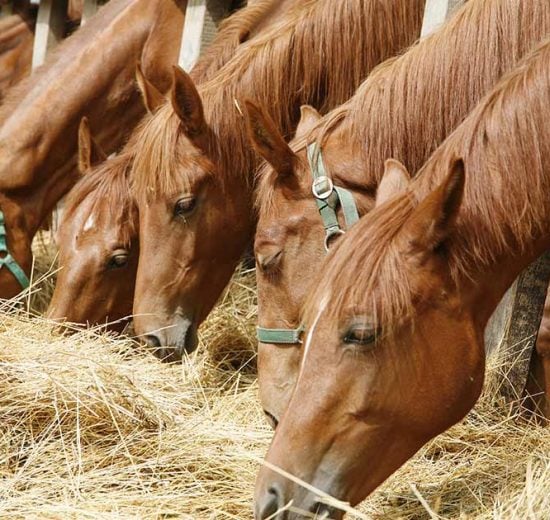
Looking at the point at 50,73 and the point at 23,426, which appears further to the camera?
the point at 50,73

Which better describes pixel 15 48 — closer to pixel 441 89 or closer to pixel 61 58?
pixel 61 58

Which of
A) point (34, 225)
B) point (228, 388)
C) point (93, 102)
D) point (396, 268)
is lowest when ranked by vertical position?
point (228, 388)

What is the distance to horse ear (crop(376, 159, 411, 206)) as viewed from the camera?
2771 millimetres

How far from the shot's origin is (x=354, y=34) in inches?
162

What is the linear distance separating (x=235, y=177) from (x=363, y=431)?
1.86 m

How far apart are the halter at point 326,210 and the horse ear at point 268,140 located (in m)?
0.09

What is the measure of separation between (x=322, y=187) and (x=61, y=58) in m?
3.01

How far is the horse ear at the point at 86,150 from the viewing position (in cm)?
509

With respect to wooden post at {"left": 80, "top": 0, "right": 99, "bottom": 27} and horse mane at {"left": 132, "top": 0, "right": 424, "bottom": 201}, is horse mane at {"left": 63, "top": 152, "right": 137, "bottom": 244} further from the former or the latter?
wooden post at {"left": 80, "top": 0, "right": 99, "bottom": 27}

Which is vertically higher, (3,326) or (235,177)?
(235,177)

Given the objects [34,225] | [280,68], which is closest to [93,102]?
[34,225]

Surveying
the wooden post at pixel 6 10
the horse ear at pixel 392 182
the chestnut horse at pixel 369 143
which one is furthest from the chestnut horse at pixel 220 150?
the wooden post at pixel 6 10

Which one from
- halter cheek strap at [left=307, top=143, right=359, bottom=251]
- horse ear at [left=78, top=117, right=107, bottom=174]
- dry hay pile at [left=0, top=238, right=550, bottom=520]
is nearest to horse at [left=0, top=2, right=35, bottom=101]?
horse ear at [left=78, top=117, right=107, bottom=174]

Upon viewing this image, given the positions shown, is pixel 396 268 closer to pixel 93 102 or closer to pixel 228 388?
pixel 228 388
